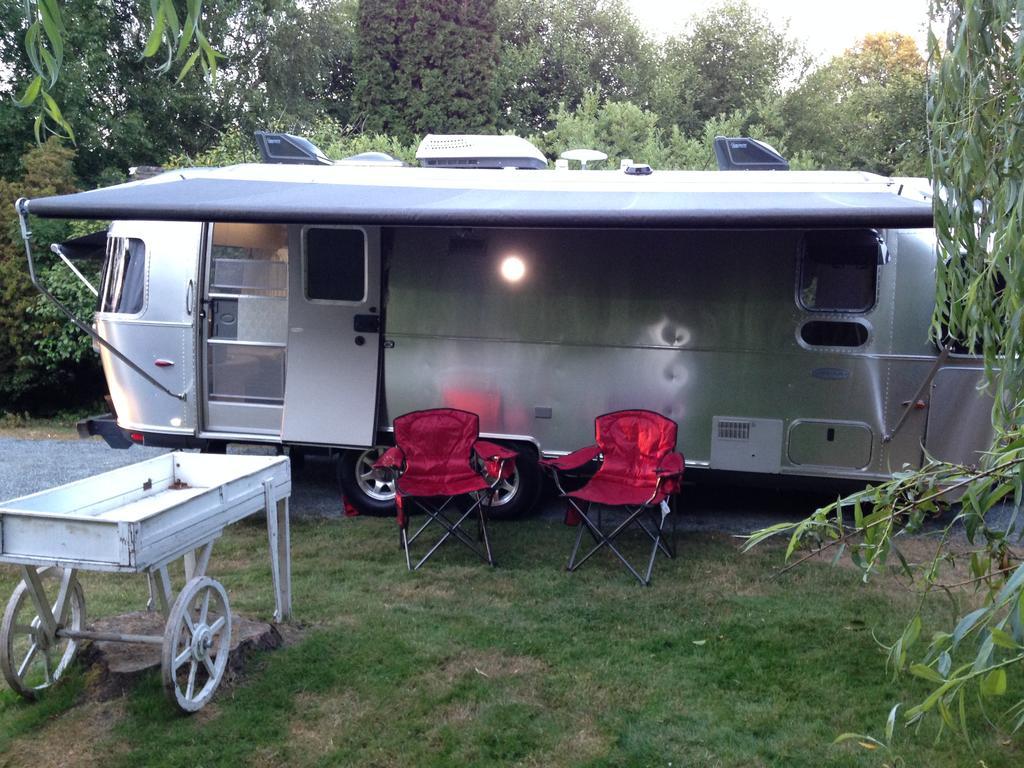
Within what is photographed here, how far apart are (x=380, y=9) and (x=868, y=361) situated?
55.1 ft

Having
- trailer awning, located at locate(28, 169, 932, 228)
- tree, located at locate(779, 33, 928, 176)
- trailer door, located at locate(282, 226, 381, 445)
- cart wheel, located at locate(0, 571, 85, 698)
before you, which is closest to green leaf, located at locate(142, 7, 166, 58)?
cart wheel, located at locate(0, 571, 85, 698)

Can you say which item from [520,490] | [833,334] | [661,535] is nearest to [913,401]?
[833,334]

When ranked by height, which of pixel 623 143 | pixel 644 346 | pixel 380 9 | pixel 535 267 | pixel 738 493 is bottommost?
pixel 738 493

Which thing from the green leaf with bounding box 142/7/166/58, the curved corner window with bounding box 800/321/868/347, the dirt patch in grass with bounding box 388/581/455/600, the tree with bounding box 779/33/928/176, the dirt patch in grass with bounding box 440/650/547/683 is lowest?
the dirt patch in grass with bounding box 388/581/455/600

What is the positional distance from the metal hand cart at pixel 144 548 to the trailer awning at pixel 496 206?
1.41 metres

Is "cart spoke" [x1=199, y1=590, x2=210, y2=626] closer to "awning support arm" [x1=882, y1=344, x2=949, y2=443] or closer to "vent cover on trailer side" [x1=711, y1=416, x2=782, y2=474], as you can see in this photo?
"vent cover on trailer side" [x1=711, y1=416, x2=782, y2=474]

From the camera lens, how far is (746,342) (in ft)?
19.9

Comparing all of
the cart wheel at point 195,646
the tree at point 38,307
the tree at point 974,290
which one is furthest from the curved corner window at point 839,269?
the tree at point 38,307

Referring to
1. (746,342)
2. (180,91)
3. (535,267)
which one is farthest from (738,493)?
(180,91)

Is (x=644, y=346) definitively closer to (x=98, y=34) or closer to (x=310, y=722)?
(x=310, y=722)

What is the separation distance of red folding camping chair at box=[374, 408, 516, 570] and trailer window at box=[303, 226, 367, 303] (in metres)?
1.15

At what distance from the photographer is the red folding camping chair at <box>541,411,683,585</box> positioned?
5.30 m

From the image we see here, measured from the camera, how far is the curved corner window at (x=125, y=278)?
6645 millimetres

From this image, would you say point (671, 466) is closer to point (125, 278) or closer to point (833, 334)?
point (833, 334)
